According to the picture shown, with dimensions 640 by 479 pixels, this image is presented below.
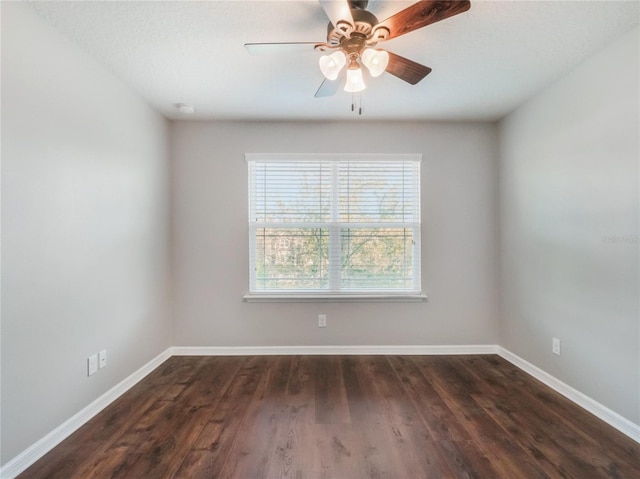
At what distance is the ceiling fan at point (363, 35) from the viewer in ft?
4.22

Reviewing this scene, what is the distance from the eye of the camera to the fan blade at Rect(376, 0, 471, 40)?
4.04 feet

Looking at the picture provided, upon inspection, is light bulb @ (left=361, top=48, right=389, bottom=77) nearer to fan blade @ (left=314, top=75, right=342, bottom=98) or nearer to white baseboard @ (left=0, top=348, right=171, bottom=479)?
fan blade @ (left=314, top=75, right=342, bottom=98)

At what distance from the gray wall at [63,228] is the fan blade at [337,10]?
5.45 feet

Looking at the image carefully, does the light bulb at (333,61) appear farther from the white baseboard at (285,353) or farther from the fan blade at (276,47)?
the white baseboard at (285,353)

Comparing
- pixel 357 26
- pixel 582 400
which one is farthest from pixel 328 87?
pixel 582 400

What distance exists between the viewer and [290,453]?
5.50 feet

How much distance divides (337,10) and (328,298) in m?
2.43

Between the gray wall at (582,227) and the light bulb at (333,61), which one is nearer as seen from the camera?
the light bulb at (333,61)

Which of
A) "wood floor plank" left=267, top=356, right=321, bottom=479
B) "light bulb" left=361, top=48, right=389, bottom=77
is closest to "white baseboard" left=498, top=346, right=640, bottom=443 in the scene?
"wood floor plank" left=267, top=356, right=321, bottom=479

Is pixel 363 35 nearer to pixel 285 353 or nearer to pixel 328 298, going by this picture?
pixel 328 298

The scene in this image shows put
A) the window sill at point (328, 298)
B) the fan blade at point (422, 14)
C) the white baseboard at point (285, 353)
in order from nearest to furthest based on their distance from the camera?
the fan blade at point (422, 14) < the white baseboard at point (285, 353) < the window sill at point (328, 298)

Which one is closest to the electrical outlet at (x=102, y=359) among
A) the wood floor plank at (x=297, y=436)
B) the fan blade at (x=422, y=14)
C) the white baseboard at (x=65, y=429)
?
the white baseboard at (x=65, y=429)

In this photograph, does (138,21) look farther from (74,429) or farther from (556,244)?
(556,244)

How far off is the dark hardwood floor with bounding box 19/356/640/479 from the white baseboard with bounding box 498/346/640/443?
0.06 meters
